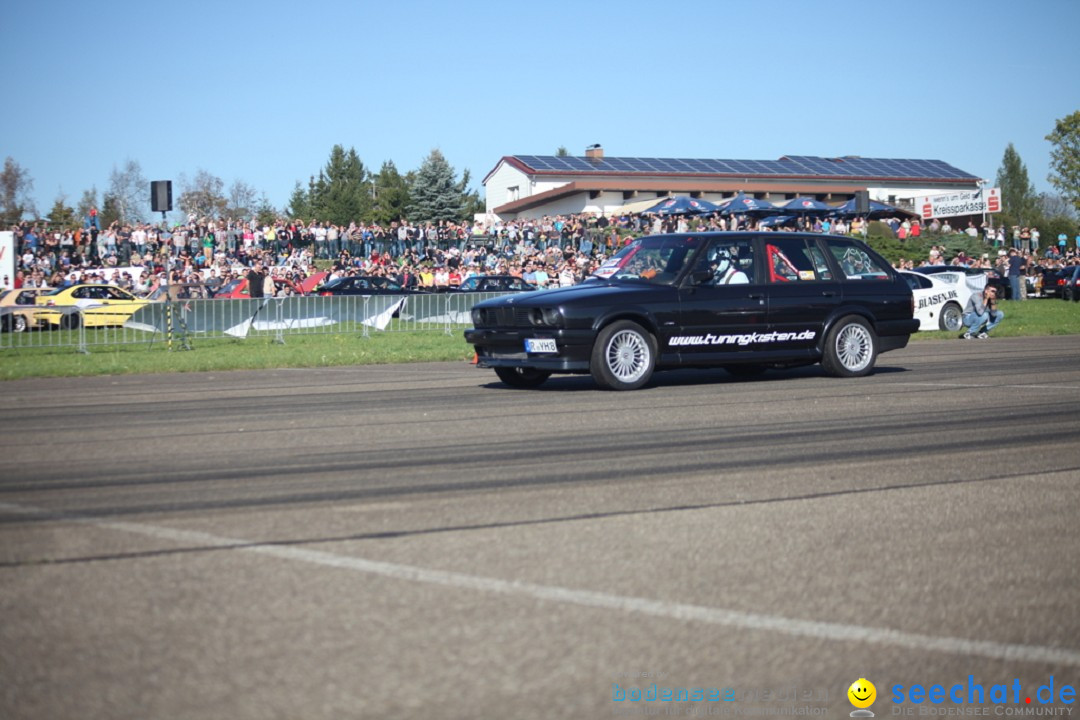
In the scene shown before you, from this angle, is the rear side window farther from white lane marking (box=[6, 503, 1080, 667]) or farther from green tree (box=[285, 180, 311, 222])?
green tree (box=[285, 180, 311, 222])

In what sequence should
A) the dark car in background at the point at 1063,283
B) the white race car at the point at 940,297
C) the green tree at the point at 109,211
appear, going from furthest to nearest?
the green tree at the point at 109,211 < the dark car in background at the point at 1063,283 < the white race car at the point at 940,297

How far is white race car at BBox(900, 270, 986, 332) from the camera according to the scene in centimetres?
2669

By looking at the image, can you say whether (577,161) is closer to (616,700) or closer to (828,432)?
(828,432)

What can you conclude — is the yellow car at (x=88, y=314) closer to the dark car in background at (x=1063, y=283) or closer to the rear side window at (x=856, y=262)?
A: the rear side window at (x=856, y=262)

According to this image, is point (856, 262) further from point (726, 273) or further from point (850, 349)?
point (726, 273)

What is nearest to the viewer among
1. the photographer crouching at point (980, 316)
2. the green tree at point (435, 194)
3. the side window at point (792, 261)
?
the side window at point (792, 261)

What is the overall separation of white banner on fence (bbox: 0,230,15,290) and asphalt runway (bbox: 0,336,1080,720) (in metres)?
24.5

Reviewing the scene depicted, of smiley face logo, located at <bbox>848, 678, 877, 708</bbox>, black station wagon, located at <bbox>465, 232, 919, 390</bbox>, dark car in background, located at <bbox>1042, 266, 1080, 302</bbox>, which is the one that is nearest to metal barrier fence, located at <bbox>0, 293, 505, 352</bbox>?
black station wagon, located at <bbox>465, 232, 919, 390</bbox>

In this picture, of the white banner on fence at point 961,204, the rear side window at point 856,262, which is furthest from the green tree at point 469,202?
the rear side window at point 856,262

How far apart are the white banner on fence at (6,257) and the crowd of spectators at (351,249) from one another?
1603mm

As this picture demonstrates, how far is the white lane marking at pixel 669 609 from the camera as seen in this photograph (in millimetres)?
3891

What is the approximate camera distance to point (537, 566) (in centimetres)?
489

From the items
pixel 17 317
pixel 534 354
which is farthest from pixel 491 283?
pixel 534 354

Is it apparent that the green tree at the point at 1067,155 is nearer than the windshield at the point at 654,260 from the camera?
No
